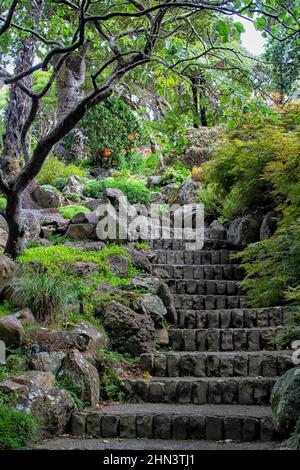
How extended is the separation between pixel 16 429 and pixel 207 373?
212 cm

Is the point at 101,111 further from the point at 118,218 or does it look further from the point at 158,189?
the point at 118,218

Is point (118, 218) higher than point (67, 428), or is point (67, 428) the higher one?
point (118, 218)

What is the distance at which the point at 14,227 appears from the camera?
6.36 metres

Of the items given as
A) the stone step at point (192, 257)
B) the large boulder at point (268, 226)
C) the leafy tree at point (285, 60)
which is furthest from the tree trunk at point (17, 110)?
the leafy tree at point (285, 60)

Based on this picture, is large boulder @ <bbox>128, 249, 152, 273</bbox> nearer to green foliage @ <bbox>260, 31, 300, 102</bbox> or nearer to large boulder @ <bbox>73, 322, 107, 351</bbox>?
large boulder @ <bbox>73, 322, 107, 351</bbox>

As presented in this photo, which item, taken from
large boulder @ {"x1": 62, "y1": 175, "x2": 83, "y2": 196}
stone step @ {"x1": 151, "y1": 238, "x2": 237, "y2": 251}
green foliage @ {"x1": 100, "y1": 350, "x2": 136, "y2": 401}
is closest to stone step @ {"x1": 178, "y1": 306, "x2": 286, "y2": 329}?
green foliage @ {"x1": 100, "y1": 350, "x2": 136, "y2": 401}

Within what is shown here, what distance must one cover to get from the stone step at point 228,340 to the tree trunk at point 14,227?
2.22 metres

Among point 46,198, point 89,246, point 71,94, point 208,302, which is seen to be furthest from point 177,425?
point 71,94

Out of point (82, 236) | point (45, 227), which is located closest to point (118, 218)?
point (82, 236)

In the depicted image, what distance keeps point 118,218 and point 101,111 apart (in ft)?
23.2

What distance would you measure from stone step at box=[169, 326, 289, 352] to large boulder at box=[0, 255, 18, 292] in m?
1.92

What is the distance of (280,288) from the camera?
476cm

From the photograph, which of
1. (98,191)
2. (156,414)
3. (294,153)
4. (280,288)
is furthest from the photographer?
(98,191)

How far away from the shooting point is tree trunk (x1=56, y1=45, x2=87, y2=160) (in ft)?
50.0
